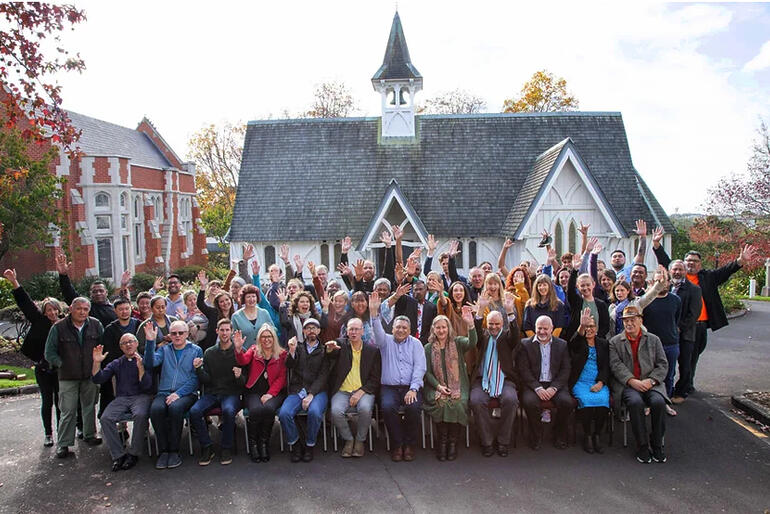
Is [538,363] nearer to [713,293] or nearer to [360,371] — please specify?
[360,371]

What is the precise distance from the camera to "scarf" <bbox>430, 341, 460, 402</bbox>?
698 centimetres

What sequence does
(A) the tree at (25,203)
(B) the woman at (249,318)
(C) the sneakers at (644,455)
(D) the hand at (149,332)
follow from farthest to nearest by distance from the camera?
(A) the tree at (25,203), (B) the woman at (249,318), (D) the hand at (149,332), (C) the sneakers at (644,455)

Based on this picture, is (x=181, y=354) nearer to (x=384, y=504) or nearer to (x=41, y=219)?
(x=384, y=504)

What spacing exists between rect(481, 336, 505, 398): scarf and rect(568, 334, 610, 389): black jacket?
3.01ft

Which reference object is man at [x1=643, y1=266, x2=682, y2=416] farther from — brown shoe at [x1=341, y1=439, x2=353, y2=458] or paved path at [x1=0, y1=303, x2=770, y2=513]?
brown shoe at [x1=341, y1=439, x2=353, y2=458]

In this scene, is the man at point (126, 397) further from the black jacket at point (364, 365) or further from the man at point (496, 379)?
the man at point (496, 379)

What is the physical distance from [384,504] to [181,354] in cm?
323

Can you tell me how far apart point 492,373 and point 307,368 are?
238 cm

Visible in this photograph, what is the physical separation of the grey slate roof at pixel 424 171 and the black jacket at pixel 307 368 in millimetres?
11770

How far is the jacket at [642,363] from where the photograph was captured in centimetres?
697

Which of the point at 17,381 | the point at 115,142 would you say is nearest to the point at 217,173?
the point at 115,142

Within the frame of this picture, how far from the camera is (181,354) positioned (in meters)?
7.19

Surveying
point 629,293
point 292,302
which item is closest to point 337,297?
point 292,302

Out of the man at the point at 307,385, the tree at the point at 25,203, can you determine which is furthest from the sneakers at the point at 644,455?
the tree at the point at 25,203
